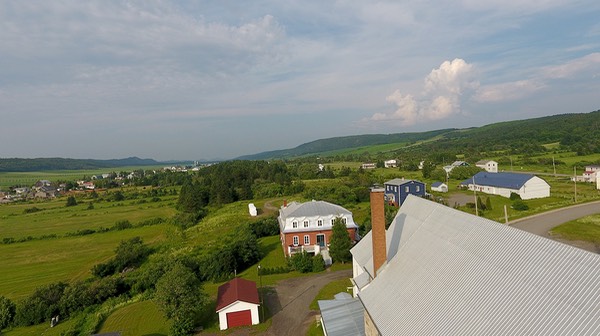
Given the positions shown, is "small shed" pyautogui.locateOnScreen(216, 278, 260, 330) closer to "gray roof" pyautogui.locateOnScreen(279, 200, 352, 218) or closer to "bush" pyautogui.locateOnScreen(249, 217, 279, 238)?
"gray roof" pyautogui.locateOnScreen(279, 200, 352, 218)

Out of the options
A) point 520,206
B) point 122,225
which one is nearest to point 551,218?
point 520,206

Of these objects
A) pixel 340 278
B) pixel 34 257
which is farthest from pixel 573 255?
pixel 34 257

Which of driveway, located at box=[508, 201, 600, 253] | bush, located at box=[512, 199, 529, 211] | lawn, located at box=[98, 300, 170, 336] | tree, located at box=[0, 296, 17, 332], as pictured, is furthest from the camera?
bush, located at box=[512, 199, 529, 211]

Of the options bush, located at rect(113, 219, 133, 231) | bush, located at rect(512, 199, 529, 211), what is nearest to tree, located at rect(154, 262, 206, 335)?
bush, located at rect(512, 199, 529, 211)

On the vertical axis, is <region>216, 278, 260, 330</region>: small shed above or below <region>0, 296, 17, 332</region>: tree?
above

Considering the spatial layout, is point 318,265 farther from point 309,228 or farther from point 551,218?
point 551,218

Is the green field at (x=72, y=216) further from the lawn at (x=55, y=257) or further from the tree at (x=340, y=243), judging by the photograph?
the tree at (x=340, y=243)
